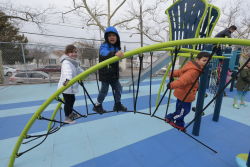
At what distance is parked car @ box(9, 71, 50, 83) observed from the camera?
21.4 ft

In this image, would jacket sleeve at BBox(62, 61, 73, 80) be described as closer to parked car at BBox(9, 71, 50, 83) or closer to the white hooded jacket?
the white hooded jacket

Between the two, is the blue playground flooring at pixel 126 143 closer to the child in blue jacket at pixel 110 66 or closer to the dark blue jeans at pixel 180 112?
the dark blue jeans at pixel 180 112

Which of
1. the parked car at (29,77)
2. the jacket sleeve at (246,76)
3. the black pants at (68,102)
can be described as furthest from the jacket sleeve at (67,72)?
the parked car at (29,77)

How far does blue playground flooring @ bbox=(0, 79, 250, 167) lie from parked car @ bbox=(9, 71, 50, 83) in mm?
4200

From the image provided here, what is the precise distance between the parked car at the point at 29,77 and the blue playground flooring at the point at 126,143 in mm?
4200

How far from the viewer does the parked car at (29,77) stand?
257 inches

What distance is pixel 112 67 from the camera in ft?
6.23

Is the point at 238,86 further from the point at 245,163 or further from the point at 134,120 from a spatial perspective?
the point at 134,120

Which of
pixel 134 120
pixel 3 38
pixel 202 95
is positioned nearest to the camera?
pixel 202 95

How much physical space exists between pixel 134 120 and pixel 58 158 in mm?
1421

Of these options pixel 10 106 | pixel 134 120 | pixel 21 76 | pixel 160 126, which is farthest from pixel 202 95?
pixel 21 76

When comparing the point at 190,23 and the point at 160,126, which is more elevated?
the point at 190,23

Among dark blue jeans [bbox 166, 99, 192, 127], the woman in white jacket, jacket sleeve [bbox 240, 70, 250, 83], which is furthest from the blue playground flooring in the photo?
jacket sleeve [bbox 240, 70, 250, 83]

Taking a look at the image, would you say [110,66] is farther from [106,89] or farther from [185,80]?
[185,80]
